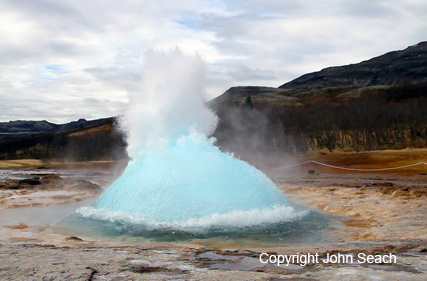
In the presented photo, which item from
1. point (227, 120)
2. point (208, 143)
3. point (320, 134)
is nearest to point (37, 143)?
point (227, 120)

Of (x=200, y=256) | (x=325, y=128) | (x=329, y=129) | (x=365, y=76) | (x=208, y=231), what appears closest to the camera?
(x=200, y=256)

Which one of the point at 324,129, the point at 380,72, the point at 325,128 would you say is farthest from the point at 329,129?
the point at 380,72

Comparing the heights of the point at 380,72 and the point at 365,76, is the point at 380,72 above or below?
above

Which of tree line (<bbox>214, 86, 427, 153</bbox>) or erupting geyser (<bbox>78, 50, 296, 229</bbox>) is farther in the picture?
tree line (<bbox>214, 86, 427, 153</bbox>)

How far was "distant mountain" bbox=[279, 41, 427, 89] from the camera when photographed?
144875 mm

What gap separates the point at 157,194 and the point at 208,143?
2.55 m

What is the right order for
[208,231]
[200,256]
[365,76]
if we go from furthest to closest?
[365,76], [208,231], [200,256]

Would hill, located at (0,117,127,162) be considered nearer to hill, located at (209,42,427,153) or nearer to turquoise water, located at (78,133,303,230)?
hill, located at (209,42,427,153)

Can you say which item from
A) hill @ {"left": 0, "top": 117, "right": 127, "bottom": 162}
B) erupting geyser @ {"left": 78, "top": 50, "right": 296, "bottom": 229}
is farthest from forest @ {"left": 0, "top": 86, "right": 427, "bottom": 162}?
erupting geyser @ {"left": 78, "top": 50, "right": 296, "bottom": 229}

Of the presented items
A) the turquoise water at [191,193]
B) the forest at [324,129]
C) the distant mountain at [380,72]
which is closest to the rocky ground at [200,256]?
the turquoise water at [191,193]

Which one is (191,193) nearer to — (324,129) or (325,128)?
(325,128)

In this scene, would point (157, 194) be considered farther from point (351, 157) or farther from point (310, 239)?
point (351, 157)

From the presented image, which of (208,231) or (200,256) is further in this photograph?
(208,231)

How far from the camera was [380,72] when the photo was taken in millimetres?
153375
